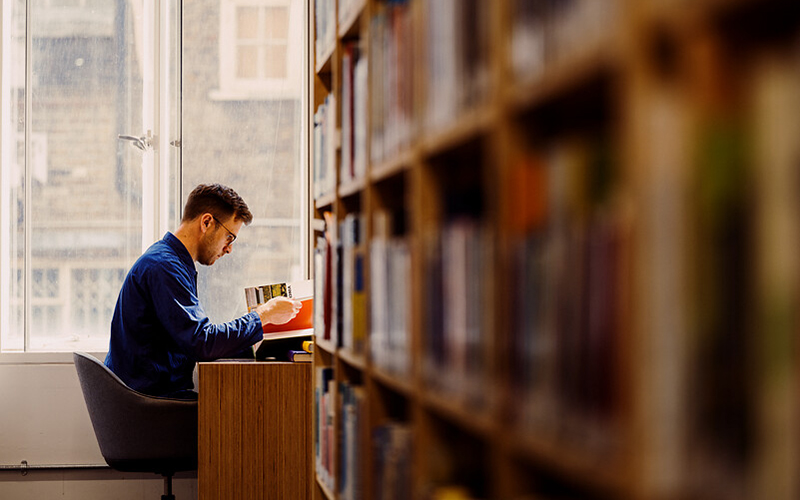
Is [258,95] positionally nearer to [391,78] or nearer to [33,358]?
[33,358]

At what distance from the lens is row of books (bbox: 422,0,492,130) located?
1.03 m

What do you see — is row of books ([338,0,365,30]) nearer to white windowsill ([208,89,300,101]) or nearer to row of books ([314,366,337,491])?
row of books ([314,366,337,491])

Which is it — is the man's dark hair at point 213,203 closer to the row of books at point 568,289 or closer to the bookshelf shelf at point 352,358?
the bookshelf shelf at point 352,358

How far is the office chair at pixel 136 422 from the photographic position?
297cm

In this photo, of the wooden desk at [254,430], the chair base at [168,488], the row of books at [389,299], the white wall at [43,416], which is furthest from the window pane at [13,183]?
the row of books at [389,299]

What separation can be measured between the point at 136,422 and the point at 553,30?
8.43 ft

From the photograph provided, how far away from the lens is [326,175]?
2252 mm

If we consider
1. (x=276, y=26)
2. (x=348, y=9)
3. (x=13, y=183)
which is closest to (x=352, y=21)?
(x=348, y=9)

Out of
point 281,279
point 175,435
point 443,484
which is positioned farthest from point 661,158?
point 281,279

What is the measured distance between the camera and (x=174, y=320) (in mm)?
3025

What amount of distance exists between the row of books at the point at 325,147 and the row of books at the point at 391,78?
1.47 feet

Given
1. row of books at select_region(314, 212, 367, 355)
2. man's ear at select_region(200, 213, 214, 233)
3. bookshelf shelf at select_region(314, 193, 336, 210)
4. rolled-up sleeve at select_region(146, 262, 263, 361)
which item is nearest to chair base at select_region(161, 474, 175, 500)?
rolled-up sleeve at select_region(146, 262, 263, 361)

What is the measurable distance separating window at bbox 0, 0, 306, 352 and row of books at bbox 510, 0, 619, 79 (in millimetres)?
3076

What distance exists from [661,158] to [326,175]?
1676 mm
